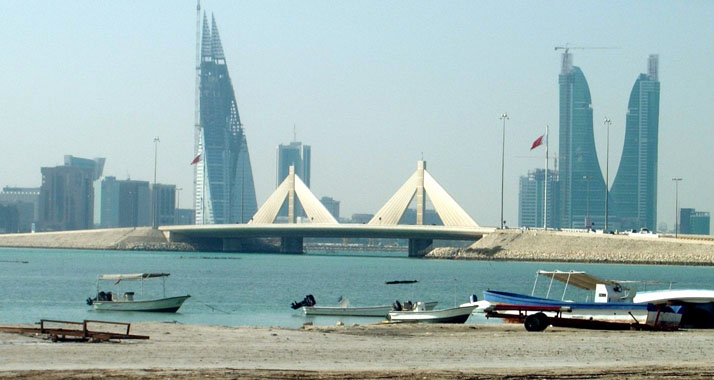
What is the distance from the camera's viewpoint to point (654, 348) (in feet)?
82.4

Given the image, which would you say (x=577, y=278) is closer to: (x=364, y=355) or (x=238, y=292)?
(x=364, y=355)

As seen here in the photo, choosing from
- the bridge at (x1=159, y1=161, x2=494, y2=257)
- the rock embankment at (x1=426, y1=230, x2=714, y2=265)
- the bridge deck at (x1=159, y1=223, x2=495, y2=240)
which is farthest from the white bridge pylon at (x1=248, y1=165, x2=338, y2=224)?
the rock embankment at (x1=426, y1=230, x2=714, y2=265)

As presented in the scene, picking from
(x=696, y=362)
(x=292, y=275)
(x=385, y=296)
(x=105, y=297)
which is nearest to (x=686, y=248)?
(x=292, y=275)

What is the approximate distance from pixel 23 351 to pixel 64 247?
16620cm

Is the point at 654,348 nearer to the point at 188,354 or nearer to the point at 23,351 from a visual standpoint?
the point at 188,354

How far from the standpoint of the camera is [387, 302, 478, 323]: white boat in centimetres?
3869

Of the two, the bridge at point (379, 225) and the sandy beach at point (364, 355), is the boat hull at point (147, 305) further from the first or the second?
the bridge at point (379, 225)

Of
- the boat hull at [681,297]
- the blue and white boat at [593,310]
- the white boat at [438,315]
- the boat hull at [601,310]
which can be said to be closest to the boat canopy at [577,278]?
the white boat at [438,315]

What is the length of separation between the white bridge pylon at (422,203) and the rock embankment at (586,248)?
4.01 metres

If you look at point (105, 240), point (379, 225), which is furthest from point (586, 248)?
point (105, 240)

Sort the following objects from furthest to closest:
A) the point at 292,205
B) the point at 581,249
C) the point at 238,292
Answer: the point at 292,205 < the point at 581,249 < the point at 238,292

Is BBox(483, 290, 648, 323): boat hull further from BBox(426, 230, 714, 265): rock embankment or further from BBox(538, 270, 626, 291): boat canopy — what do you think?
BBox(426, 230, 714, 265): rock embankment

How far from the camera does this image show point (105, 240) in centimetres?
17788

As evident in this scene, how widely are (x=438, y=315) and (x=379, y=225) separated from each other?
95.7m
